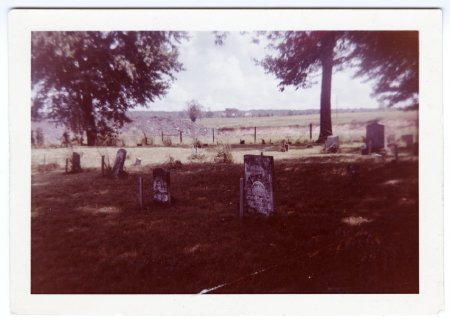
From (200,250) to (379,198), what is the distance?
1.77 meters

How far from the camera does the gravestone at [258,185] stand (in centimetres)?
330

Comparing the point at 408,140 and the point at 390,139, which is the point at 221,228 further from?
the point at 408,140

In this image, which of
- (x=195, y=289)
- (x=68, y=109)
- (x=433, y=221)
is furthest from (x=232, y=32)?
(x=433, y=221)

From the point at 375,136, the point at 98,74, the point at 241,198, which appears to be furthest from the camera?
the point at 241,198

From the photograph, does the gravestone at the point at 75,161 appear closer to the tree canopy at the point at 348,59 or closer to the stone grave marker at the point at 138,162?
the stone grave marker at the point at 138,162

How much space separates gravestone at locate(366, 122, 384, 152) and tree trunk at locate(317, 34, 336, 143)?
339 mm

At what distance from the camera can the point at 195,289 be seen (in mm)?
3070

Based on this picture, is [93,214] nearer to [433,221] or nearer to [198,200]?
[198,200]

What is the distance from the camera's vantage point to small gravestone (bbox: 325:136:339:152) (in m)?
3.22

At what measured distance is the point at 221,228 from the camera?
322 cm

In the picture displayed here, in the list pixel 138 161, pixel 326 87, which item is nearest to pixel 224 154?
pixel 138 161

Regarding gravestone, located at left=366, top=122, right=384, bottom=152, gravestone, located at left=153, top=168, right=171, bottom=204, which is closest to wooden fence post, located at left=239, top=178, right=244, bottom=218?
gravestone, located at left=153, top=168, right=171, bottom=204

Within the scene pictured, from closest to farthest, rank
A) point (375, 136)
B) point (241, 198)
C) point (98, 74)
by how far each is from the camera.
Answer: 1. point (375, 136)
2. point (98, 74)
3. point (241, 198)

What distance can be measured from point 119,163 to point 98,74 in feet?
2.83
